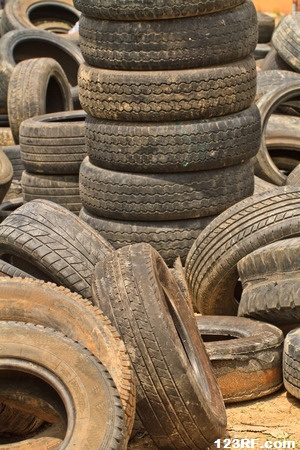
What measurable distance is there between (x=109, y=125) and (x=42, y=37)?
6.01 meters

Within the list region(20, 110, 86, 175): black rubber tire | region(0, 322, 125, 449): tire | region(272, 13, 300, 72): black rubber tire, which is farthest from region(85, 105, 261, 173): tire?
region(272, 13, 300, 72): black rubber tire

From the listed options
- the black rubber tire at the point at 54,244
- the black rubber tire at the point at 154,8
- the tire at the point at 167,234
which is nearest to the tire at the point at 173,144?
the tire at the point at 167,234

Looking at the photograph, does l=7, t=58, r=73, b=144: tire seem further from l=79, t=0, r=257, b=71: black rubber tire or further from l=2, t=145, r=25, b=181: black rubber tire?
l=79, t=0, r=257, b=71: black rubber tire

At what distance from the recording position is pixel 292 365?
229 inches

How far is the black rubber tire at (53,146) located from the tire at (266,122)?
5.07 feet

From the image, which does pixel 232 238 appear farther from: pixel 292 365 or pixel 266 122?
pixel 266 122

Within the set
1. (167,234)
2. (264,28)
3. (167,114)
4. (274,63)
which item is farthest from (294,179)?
(264,28)

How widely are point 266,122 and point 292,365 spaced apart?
3.88 m

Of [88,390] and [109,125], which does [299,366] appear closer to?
[88,390]

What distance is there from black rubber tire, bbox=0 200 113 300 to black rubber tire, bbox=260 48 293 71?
17.1 feet

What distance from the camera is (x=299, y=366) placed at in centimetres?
577

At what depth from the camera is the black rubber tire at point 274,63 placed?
1129cm

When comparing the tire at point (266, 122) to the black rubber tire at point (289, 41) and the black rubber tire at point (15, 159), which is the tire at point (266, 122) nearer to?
the black rubber tire at point (289, 41)

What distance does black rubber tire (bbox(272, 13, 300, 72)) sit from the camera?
10.9 m
